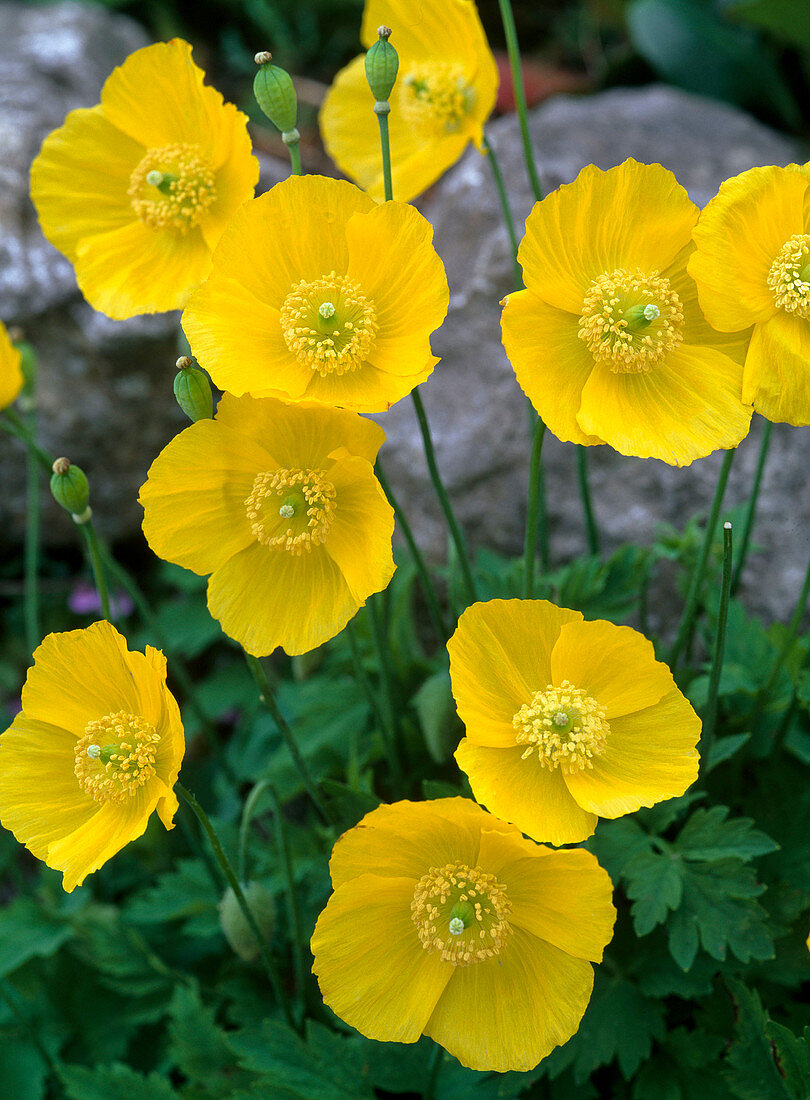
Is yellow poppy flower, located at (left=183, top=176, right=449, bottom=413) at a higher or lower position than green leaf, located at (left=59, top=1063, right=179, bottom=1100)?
higher

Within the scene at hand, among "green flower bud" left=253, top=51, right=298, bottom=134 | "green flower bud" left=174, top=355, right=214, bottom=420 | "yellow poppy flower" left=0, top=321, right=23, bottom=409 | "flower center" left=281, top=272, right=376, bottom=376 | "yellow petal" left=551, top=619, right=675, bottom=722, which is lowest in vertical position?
"yellow petal" left=551, top=619, right=675, bottom=722

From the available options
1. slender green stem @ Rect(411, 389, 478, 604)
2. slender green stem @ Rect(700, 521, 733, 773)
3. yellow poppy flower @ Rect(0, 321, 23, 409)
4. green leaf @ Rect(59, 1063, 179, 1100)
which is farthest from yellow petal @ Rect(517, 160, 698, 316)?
green leaf @ Rect(59, 1063, 179, 1100)

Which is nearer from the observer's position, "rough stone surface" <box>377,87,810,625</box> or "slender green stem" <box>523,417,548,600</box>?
"slender green stem" <box>523,417,548,600</box>

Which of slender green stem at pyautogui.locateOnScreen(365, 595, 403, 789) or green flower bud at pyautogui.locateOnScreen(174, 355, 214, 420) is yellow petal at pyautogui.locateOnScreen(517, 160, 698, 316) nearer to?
green flower bud at pyautogui.locateOnScreen(174, 355, 214, 420)

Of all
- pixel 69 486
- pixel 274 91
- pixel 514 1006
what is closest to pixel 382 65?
pixel 274 91

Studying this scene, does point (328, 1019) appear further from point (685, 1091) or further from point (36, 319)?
point (36, 319)

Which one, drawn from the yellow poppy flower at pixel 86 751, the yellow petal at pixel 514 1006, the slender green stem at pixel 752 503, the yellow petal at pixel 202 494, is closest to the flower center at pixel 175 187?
the yellow petal at pixel 202 494

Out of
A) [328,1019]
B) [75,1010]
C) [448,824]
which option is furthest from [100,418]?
[448,824]

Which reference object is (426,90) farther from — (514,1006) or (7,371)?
(514,1006)
